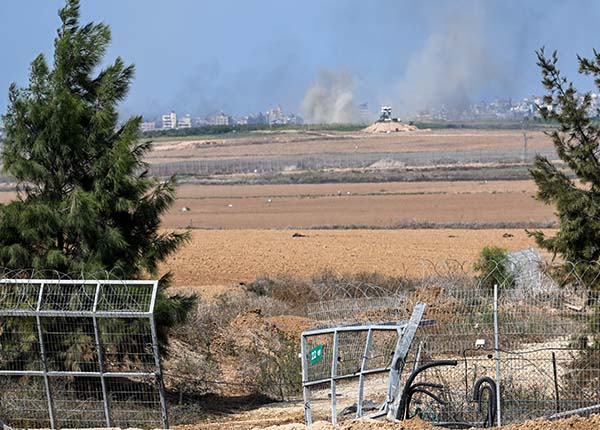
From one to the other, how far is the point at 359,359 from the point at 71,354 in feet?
14.7

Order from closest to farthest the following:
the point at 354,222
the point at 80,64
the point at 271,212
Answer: the point at 80,64 < the point at 354,222 < the point at 271,212

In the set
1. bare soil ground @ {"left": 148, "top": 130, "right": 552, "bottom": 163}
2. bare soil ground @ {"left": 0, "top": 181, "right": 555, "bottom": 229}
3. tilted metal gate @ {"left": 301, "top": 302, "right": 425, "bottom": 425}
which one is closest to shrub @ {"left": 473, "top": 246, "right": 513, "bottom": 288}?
tilted metal gate @ {"left": 301, "top": 302, "right": 425, "bottom": 425}

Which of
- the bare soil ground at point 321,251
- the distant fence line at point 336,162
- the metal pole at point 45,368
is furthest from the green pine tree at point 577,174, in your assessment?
the distant fence line at point 336,162

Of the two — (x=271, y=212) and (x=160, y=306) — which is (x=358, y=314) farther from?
(x=271, y=212)

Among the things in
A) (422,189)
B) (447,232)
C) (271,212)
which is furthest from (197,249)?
(422,189)

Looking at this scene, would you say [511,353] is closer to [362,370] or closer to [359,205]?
[362,370]

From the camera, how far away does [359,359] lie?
1683 cm

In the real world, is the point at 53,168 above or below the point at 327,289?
above

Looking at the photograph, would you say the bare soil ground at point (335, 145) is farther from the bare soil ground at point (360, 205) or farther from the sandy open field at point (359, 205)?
the sandy open field at point (359, 205)

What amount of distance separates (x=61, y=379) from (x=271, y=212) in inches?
2119

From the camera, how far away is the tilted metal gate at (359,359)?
14.4 m

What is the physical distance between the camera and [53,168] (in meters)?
19.4

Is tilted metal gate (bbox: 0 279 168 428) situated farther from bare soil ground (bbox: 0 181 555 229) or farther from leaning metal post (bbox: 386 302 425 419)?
bare soil ground (bbox: 0 181 555 229)

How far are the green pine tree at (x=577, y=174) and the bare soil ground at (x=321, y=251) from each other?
52.6 ft
